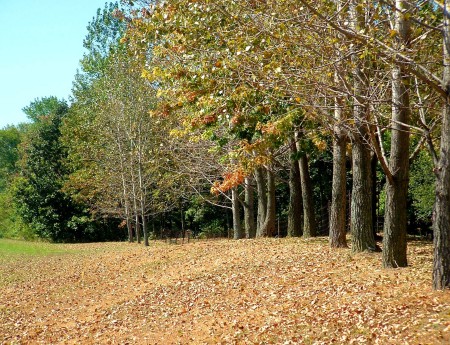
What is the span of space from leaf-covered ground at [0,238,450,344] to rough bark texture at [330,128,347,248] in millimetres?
558

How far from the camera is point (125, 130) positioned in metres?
26.3

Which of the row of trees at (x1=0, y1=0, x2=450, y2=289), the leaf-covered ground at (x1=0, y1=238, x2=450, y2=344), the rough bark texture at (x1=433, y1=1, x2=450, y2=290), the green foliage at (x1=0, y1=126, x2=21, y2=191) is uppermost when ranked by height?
the green foliage at (x1=0, y1=126, x2=21, y2=191)

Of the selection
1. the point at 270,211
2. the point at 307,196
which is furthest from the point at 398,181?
the point at 270,211

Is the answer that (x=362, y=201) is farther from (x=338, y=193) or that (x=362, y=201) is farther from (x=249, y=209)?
(x=249, y=209)

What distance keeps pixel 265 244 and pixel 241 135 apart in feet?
12.1

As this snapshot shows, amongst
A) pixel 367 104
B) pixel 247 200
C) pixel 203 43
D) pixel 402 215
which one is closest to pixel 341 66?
pixel 367 104

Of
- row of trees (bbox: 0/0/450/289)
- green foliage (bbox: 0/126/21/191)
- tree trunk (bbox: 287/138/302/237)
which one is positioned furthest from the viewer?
green foliage (bbox: 0/126/21/191)

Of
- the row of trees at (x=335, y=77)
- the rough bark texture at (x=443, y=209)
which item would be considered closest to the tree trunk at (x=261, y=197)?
the row of trees at (x=335, y=77)

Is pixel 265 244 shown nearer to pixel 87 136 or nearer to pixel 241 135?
pixel 241 135

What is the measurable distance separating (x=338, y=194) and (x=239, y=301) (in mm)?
4911

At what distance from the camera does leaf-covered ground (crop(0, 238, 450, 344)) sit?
26.0 feet

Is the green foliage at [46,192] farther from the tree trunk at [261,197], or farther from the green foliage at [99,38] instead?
the tree trunk at [261,197]

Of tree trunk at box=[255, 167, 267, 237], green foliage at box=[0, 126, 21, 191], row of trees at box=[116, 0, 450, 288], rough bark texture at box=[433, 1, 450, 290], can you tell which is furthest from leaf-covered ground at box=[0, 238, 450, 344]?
green foliage at box=[0, 126, 21, 191]

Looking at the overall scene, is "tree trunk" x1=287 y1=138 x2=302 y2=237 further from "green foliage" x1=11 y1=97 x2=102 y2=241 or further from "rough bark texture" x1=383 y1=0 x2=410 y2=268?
"green foliage" x1=11 y1=97 x2=102 y2=241
